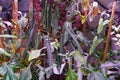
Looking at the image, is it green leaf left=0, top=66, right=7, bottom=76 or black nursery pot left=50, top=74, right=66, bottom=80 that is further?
black nursery pot left=50, top=74, right=66, bottom=80

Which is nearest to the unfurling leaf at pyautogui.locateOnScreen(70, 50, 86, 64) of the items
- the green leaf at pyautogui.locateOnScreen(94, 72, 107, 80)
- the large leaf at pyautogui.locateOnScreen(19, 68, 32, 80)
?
the green leaf at pyautogui.locateOnScreen(94, 72, 107, 80)

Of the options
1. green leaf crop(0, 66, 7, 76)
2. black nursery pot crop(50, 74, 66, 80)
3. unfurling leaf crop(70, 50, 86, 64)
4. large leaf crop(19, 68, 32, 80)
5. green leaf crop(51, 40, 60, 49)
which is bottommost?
black nursery pot crop(50, 74, 66, 80)

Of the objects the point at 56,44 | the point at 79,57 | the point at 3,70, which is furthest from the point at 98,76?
the point at 3,70

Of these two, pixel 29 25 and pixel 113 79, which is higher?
pixel 29 25

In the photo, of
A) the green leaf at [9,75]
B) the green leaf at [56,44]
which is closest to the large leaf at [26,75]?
the green leaf at [9,75]

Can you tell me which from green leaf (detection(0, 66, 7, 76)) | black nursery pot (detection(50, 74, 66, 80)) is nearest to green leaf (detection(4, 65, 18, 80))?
green leaf (detection(0, 66, 7, 76))

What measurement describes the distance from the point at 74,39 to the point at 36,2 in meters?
0.20

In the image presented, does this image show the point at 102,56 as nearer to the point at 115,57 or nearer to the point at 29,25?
the point at 115,57

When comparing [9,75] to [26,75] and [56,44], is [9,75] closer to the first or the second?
[26,75]

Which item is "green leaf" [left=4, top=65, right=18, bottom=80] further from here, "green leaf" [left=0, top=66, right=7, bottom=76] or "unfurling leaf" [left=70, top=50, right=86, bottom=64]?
"unfurling leaf" [left=70, top=50, right=86, bottom=64]

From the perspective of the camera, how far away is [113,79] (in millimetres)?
1003

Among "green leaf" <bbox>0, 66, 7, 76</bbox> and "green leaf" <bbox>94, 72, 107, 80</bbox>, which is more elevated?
"green leaf" <bbox>0, 66, 7, 76</bbox>

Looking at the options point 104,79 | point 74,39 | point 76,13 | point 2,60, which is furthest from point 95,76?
point 2,60

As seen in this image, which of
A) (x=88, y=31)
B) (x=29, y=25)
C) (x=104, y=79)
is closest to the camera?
(x=104, y=79)
